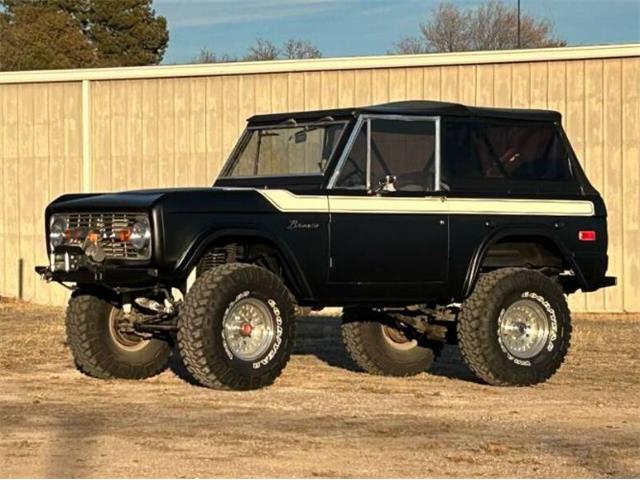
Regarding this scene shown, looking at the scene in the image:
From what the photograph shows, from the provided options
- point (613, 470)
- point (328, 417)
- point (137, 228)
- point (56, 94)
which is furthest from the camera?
point (56, 94)

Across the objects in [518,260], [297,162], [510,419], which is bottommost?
[510,419]

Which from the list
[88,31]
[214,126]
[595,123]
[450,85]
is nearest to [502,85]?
[450,85]

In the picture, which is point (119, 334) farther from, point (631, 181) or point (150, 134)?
point (150, 134)

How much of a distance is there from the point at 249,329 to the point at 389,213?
60.1 inches

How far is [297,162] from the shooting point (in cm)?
1276

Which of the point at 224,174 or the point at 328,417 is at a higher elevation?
the point at 224,174

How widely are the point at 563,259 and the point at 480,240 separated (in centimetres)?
93

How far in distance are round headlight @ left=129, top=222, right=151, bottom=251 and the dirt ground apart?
115cm

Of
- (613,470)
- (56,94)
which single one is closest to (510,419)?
(613,470)

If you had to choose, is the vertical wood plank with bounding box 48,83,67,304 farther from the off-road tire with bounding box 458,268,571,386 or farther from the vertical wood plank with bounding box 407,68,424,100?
the off-road tire with bounding box 458,268,571,386

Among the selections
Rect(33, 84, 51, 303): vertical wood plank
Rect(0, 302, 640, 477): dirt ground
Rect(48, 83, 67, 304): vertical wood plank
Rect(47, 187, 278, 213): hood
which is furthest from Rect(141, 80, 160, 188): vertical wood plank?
Rect(47, 187, 278, 213): hood

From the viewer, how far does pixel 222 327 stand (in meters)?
11.5

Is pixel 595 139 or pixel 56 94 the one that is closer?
pixel 595 139

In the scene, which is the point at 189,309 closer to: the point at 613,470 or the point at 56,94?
the point at 613,470
